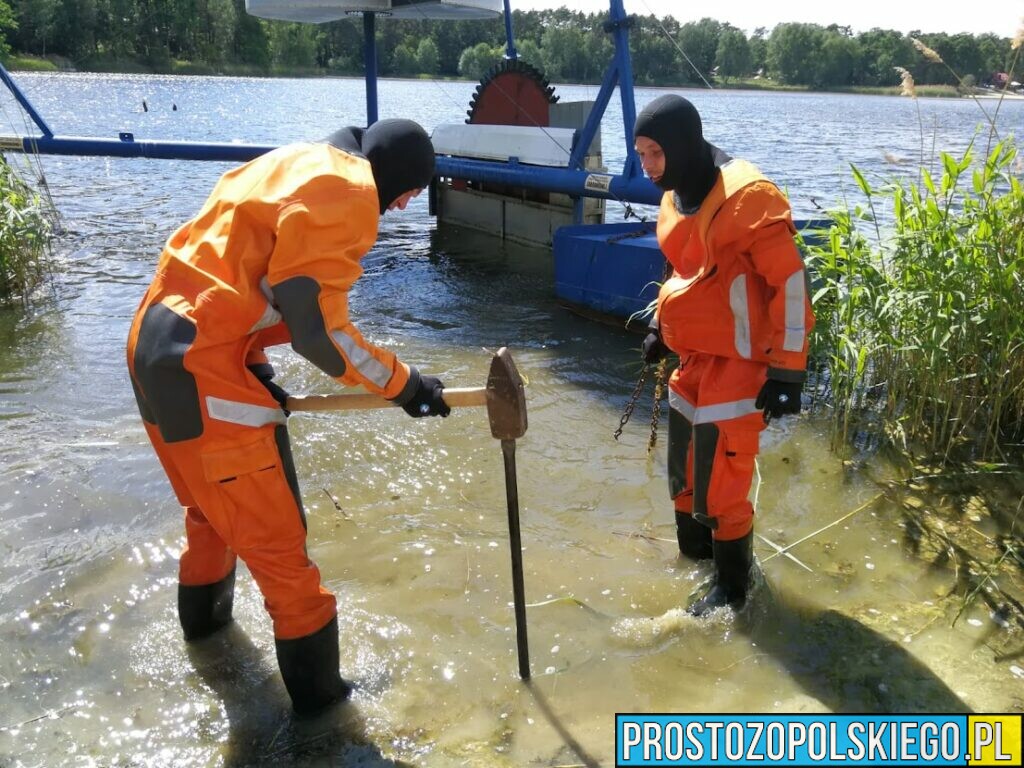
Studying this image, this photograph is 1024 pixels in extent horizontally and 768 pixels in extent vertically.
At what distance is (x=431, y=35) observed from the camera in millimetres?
43500

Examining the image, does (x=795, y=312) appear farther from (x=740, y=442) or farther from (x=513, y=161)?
(x=513, y=161)

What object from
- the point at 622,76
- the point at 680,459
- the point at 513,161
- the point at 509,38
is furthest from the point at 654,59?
the point at 680,459

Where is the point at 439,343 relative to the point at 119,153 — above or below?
below

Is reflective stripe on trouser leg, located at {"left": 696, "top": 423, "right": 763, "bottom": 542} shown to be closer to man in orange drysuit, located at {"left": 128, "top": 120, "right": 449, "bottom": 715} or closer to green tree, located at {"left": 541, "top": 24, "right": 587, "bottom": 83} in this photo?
man in orange drysuit, located at {"left": 128, "top": 120, "right": 449, "bottom": 715}

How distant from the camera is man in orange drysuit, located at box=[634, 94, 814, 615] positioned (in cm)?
284

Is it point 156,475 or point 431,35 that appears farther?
point 431,35

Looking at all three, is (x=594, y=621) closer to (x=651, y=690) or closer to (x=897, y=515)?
(x=651, y=690)

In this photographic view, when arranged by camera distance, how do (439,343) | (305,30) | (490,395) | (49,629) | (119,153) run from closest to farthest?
1. (490,395)
2. (49,629)
3. (439,343)
4. (119,153)
5. (305,30)

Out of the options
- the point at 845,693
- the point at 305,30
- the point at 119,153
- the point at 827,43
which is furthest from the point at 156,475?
the point at 305,30

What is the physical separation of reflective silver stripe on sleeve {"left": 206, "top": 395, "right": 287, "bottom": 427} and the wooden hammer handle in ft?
0.59

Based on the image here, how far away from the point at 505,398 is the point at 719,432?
2.86 ft

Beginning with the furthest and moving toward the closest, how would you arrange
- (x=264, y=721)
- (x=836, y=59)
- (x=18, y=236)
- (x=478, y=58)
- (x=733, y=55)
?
(x=836, y=59)
(x=733, y=55)
(x=478, y=58)
(x=18, y=236)
(x=264, y=721)

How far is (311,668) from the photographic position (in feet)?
8.71

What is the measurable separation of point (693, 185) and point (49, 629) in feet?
9.73
